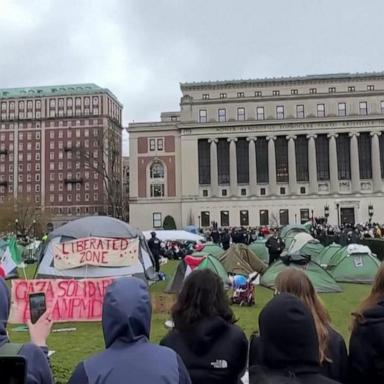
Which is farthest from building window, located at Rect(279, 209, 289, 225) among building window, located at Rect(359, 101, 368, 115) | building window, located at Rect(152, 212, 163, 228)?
building window, located at Rect(359, 101, 368, 115)

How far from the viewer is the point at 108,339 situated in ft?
9.60

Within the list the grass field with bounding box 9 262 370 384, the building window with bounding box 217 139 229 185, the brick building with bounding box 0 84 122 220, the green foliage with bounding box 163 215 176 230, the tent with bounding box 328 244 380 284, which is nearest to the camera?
the grass field with bounding box 9 262 370 384

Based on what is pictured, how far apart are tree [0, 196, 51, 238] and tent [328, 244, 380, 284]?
64.7 meters

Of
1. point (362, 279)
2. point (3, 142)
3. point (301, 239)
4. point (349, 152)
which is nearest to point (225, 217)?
point (349, 152)

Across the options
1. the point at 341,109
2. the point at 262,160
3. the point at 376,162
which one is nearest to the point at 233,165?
the point at 262,160

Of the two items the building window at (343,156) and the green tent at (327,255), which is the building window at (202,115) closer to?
the building window at (343,156)

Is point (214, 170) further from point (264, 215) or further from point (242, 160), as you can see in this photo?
point (264, 215)

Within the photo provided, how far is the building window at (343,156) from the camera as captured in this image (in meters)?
78.2

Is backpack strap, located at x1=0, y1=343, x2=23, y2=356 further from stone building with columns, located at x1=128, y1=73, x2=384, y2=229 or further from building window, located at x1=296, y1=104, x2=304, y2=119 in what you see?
building window, located at x1=296, y1=104, x2=304, y2=119

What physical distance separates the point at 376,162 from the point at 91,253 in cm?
6834

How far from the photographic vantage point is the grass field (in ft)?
30.9

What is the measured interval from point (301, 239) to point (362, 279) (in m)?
7.30

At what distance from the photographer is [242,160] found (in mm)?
80000

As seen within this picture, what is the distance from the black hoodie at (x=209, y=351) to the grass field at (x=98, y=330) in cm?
342
